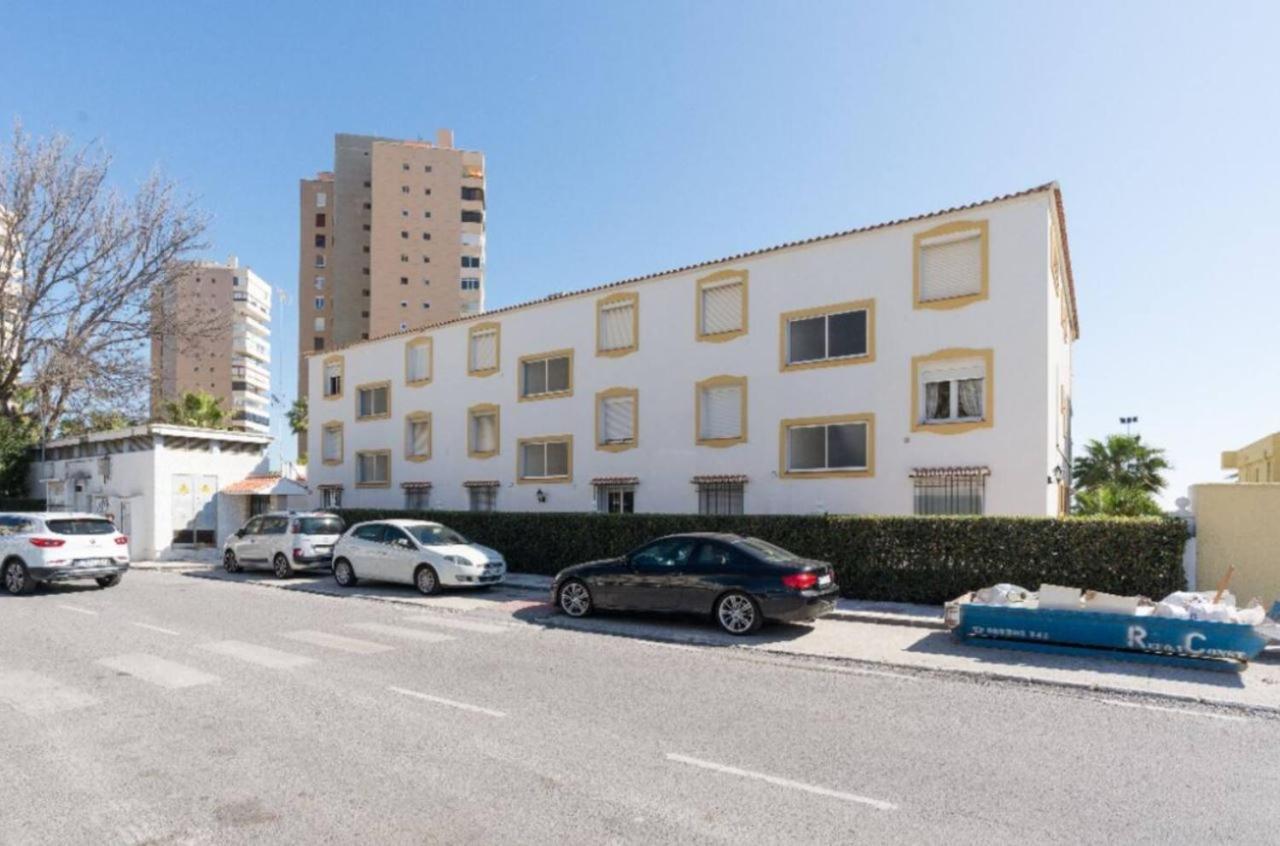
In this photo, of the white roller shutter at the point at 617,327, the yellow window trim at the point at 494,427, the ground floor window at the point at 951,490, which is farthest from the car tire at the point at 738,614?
the yellow window trim at the point at 494,427

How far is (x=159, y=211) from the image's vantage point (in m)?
28.9

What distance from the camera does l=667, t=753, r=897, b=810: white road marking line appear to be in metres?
4.83

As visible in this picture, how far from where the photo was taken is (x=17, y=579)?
51.9 feet

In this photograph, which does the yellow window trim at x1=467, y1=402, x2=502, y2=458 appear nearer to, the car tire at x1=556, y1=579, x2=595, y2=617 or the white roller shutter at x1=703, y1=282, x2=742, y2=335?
the white roller shutter at x1=703, y1=282, x2=742, y2=335

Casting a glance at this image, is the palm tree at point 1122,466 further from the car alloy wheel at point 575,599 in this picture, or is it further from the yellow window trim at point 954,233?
the car alloy wheel at point 575,599

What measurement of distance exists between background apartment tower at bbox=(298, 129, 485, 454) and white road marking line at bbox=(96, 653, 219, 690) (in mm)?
58613

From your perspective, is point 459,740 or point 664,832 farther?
point 459,740

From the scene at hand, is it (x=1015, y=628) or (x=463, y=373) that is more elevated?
(x=463, y=373)

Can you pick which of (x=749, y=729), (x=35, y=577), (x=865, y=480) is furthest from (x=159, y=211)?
(x=749, y=729)

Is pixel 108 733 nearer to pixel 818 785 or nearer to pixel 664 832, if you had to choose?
pixel 664 832

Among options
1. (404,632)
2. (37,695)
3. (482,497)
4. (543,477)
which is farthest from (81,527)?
(543,477)

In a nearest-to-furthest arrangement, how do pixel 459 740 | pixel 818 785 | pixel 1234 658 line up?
1. pixel 818 785
2. pixel 459 740
3. pixel 1234 658

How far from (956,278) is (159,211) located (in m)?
27.9

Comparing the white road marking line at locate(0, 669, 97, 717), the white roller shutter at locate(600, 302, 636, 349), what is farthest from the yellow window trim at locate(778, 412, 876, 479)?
the white road marking line at locate(0, 669, 97, 717)
